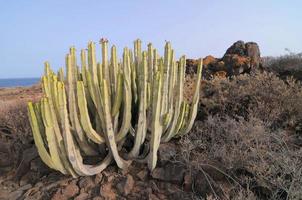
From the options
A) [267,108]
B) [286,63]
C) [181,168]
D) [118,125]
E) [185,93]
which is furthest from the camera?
[286,63]

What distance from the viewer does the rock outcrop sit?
8375 millimetres

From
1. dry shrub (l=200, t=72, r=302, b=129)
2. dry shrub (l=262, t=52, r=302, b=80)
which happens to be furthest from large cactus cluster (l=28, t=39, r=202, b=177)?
dry shrub (l=262, t=52, r=302, b=80)

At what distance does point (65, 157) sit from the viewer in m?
3.96

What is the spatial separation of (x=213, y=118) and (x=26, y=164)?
262 centimetres

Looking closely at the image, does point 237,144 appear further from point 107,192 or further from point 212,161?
point 107,192

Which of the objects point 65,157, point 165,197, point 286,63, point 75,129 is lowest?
point 165,197

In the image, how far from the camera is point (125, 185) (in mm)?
4090

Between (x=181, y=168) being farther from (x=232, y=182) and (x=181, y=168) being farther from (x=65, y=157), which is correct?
(x=65, y=157)

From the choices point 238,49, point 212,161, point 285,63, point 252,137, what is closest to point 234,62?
point 238,49

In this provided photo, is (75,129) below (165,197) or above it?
above

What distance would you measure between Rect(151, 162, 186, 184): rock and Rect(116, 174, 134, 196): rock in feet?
0.89

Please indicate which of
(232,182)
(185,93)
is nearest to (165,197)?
(232,182)

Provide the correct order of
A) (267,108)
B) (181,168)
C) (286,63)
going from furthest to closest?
(286,63) → (267,108) → (181,168)

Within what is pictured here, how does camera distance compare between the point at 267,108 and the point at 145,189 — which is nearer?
the point at 145,189
